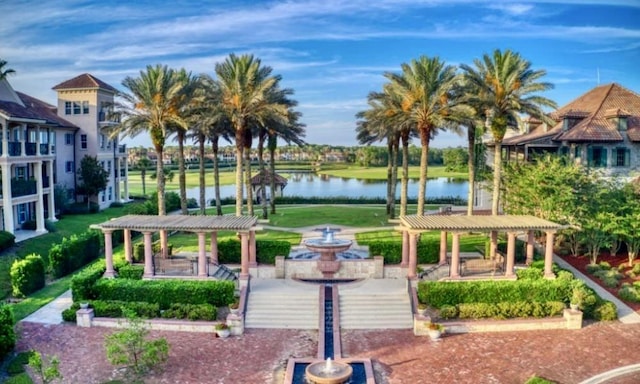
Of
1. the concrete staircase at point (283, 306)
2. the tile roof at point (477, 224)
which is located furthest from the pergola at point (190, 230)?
the tile roof at point (477, 224)

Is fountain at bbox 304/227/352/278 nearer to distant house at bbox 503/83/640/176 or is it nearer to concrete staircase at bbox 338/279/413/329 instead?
concrete staircase at bbox 338/279/413/329

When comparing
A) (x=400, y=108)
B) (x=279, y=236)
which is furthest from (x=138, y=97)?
(x=400, y=108)

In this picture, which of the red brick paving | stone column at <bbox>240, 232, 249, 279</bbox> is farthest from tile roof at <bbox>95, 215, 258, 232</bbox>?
the red brick paving

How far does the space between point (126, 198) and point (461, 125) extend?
4024cm

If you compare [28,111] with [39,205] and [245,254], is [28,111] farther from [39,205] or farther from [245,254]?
[245,254]

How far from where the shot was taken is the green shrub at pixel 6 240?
3200 centimetres

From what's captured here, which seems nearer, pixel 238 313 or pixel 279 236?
pixel 238 313

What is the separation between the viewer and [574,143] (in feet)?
125

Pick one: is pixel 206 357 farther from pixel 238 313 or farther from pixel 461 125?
pixel 461 125

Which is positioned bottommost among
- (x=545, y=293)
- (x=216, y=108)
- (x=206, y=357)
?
(x=206, y=357)

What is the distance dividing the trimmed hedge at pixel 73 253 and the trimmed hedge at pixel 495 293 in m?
20.2

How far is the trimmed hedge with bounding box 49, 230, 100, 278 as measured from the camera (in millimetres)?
29219

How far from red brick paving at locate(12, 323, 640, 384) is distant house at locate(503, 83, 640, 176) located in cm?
1819

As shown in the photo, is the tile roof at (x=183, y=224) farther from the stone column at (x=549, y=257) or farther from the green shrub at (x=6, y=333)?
the stone column at (x=549, y=257)
